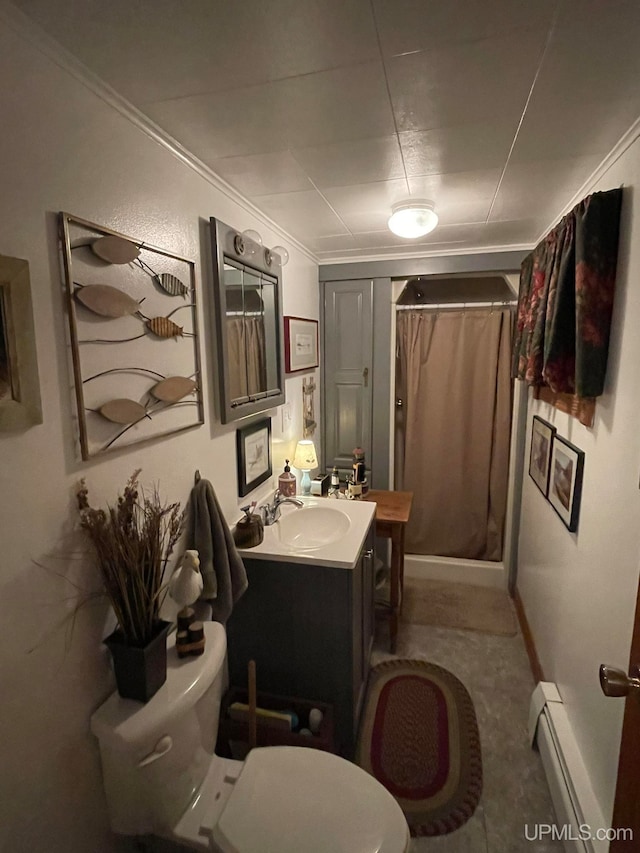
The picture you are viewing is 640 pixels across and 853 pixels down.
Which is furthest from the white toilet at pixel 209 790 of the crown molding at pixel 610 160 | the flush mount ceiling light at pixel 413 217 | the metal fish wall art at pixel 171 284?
the crown molding at pixel 610 160

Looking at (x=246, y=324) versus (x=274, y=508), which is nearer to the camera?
(x=246, y=324)

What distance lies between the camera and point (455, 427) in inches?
116

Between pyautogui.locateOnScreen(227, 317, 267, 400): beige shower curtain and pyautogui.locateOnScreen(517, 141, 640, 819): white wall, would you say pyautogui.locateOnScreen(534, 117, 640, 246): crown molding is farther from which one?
pyautogui.locateOnScreen(227, 317, 267, 400): beige shower curtain

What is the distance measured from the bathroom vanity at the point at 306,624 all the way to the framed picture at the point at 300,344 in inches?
38.1

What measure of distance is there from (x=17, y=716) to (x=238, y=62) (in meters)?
1.47

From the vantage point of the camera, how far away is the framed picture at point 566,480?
5.17 feet

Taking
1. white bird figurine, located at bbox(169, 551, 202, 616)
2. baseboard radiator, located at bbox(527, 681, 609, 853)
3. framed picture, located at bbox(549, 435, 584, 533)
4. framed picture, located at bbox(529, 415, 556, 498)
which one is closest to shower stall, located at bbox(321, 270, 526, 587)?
framed picture, located at bbox(529, 415, 556, 498)

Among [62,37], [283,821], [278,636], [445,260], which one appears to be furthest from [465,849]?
[445,260]

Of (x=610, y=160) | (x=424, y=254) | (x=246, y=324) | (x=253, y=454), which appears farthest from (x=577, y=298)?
(x=424, y=254)

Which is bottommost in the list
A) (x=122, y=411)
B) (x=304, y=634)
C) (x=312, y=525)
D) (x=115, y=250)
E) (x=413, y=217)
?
(x=304, y=634)

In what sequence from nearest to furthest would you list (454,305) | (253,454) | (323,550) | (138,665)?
(138,665) → (323,550) → (253,454) → (454,305)

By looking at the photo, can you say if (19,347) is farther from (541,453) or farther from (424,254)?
(424,254)

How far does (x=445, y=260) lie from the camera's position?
8.64 ft

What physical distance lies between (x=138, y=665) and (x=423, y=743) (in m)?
1.36
